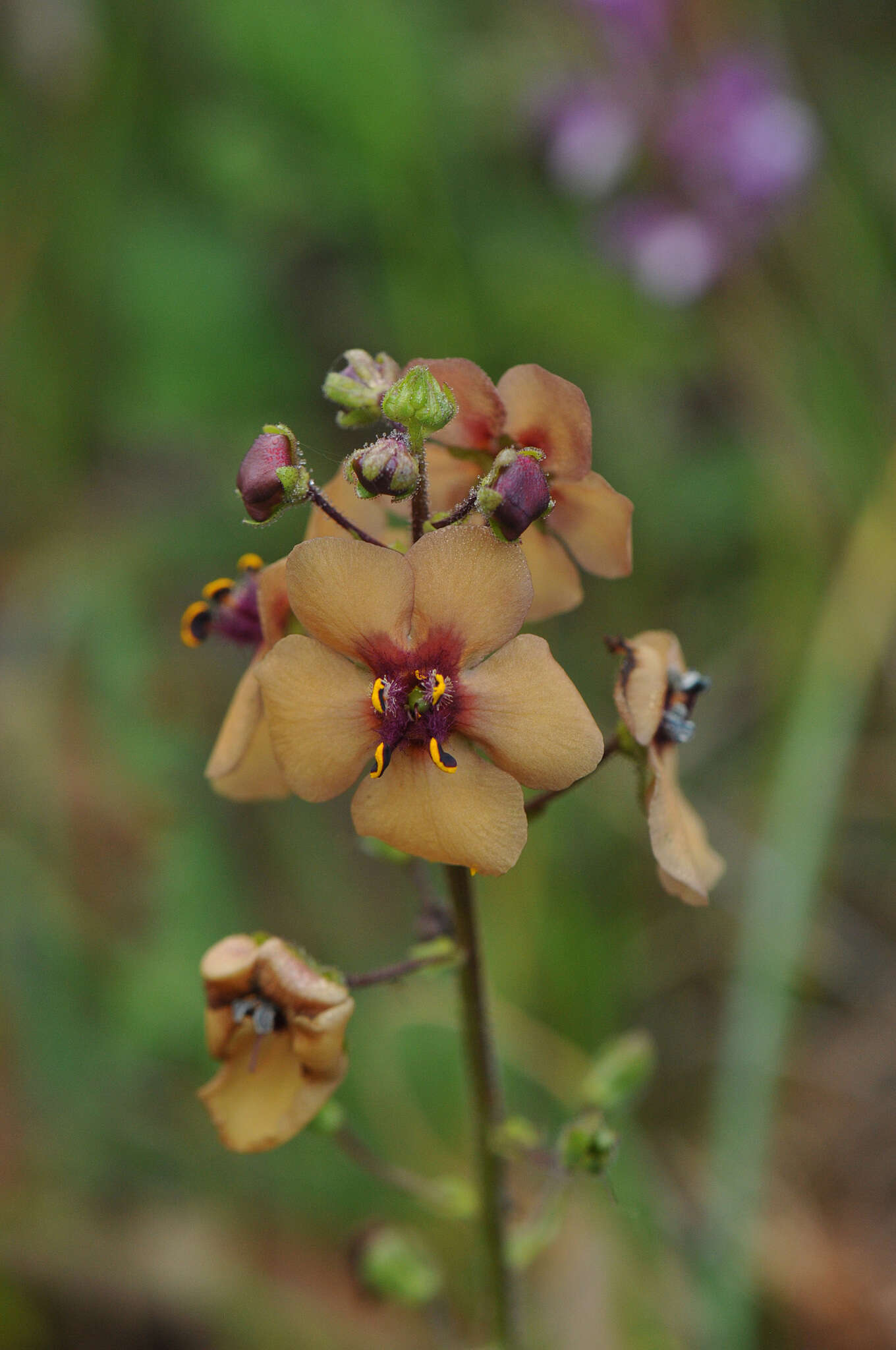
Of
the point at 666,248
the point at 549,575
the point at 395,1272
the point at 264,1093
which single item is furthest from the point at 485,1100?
the point at 666,248

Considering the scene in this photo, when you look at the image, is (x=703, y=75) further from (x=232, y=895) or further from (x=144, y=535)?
(x=232, y=895)

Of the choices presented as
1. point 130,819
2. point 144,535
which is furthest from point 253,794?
point 144,535

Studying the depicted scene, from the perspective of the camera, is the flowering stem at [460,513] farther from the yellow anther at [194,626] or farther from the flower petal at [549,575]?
the yellow anther at [194,626]

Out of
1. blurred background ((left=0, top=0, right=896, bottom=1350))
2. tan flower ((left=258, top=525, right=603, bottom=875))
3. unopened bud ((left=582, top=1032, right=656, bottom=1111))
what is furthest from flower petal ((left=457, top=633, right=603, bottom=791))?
blurred background ((left=0, top=0, right=896, bottom=1350))

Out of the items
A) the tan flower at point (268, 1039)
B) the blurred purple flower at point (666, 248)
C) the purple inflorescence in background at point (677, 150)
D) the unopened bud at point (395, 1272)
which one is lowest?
the unopened bud at point (395, 1272)

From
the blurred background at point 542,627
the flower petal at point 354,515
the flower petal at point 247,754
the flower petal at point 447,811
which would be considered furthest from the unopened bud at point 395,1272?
the flower petal at point 354,515
